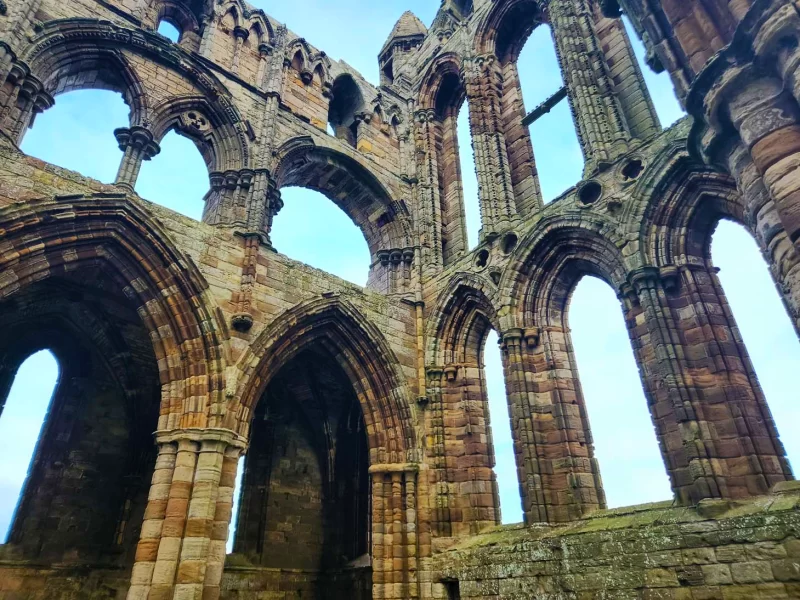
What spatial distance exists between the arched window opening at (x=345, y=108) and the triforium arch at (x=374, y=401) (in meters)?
6.09

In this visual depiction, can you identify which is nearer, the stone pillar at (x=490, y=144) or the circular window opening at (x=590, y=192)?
the circular window opening at (x=590, y=192)

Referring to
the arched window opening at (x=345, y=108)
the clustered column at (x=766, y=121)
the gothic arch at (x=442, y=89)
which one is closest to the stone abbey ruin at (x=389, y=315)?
the clustered column at (x=766, y=121)

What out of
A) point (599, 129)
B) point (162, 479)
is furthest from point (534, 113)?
point (162, 479)

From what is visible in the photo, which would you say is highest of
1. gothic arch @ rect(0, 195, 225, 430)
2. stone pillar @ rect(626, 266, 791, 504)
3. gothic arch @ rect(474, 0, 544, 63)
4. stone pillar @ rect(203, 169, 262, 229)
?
gothic arch @ rect(474, 0, 544, 63)

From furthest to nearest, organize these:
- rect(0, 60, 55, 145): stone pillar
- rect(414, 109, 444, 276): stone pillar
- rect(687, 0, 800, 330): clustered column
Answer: rect(414, 109, 444, 276): stone pillar
rect(0, 60, 55, 145): stone pillar
rect(687, 0, 800, 330): clustered column

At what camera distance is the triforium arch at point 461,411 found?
30.0 ft

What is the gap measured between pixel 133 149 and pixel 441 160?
23.4ft

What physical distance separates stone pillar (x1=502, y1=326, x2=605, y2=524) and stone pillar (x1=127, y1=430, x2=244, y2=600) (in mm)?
4235

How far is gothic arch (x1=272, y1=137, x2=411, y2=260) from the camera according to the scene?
492 inches

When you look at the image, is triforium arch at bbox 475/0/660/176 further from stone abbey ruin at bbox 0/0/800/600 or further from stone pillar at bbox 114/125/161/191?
stone pillar at bbox 114/125/161/191

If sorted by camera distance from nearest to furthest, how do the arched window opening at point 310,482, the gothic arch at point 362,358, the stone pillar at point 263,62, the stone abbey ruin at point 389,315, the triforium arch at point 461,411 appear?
the stone abbey ruin at point 389,315 < the triforium arch at point 461,411 < the gothic arch at point 362,358 < the arched window opening at point 310,482 < the stone pillar at point 263,62

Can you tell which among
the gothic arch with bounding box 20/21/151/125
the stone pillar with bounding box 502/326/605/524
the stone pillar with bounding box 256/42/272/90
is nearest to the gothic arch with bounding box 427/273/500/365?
the stone pillar with bounding box 502/326/605/524

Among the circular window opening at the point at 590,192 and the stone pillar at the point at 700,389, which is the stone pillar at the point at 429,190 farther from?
the stone pillar at the point at 700,389

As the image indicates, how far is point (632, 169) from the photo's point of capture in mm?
8648
